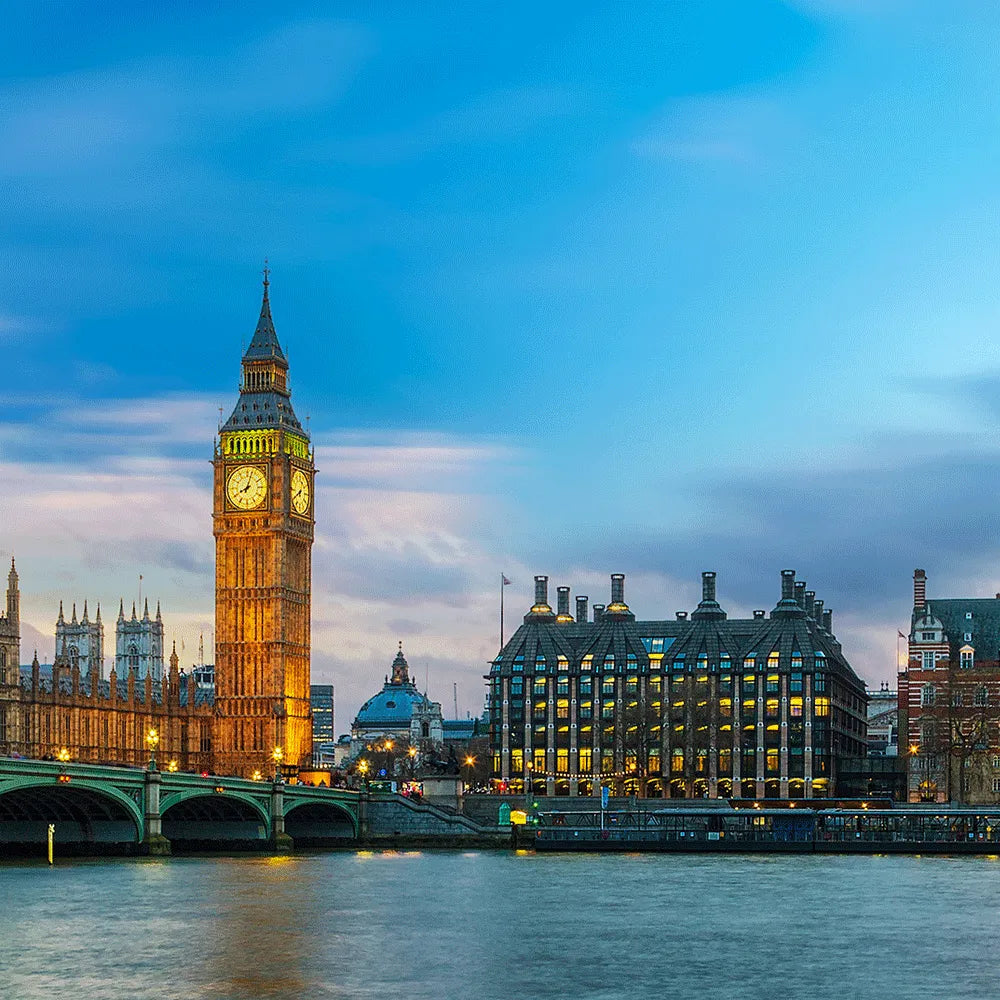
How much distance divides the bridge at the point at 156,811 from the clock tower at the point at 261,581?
38330mm

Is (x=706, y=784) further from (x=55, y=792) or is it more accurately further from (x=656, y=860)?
(x=55, y=792)

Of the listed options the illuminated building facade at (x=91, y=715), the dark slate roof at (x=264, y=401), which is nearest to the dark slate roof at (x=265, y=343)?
the dark slate roof at (x=264, y=401)

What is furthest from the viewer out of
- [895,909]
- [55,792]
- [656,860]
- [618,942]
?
[656,860]

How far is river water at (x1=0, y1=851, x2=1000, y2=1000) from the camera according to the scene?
59.0 metres

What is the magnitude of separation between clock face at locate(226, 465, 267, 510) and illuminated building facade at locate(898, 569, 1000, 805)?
59553mm

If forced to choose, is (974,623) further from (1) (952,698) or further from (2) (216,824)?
(2) (216,824)

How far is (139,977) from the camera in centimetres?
6019

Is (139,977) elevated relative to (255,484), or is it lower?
lower

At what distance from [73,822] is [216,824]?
15827 mm

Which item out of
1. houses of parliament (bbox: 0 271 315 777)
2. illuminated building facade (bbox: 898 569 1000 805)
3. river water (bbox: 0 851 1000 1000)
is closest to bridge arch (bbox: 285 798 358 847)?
river water (bbox: 0 851 1000 1000)

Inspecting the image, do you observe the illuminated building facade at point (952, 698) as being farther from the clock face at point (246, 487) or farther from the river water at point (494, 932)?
the clock face at point (246, 487)

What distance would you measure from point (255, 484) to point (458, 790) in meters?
42.9

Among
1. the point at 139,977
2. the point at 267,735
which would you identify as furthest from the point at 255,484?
the point at 139,977

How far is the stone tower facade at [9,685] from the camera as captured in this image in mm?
152375
